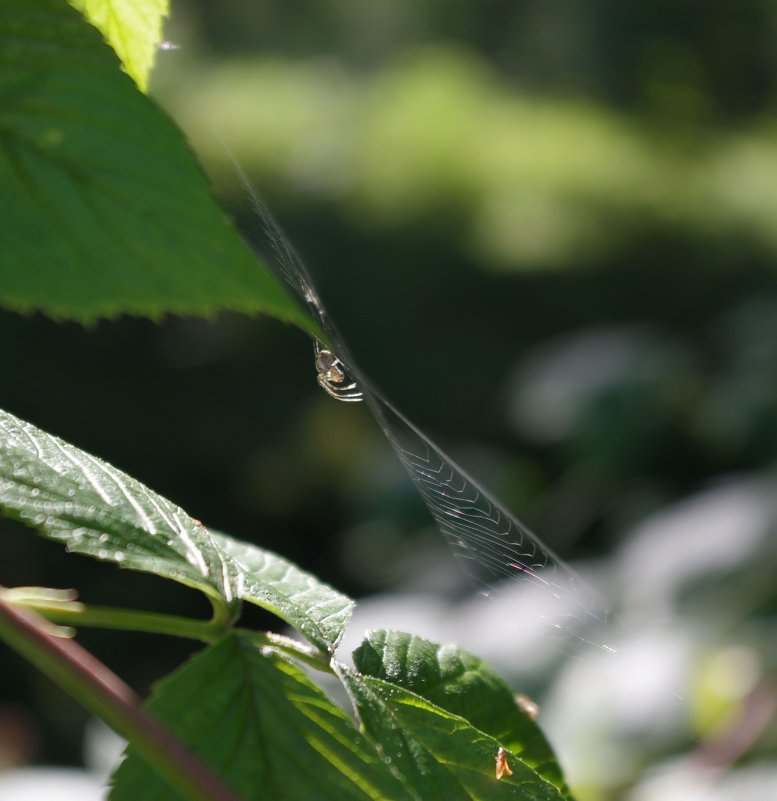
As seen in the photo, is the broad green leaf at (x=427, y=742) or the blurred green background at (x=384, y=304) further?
the blurred green background at (x=384, y=304)

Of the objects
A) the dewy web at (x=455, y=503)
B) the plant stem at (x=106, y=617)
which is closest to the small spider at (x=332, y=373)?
the dewy web at (x=455, y=503)

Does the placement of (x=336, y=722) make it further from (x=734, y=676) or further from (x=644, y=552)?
(x=644, y=552)

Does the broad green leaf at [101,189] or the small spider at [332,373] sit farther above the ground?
the broad green leaf at [101,189]

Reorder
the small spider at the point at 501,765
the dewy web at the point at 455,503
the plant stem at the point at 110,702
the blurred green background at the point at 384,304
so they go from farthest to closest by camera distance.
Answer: the blurred green background at the point at 384,304 → the dewy web at the point at 455,503 → the small spider at the point at 501,765 → the plant stem at the point at 110,702

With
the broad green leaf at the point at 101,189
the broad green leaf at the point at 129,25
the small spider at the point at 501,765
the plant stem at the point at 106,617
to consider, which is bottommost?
the small spider at the point at 501,765

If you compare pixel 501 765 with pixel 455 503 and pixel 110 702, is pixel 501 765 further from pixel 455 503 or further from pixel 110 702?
pixel 455 503

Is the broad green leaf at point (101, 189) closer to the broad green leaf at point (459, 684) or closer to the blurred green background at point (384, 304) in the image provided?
the broad green leaf at point (459, 684)

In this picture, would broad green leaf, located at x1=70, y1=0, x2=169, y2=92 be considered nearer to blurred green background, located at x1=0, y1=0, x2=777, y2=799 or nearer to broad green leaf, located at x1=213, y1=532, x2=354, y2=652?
broad green leaf, located at x1=213, y1=532, x2=354, y2=652

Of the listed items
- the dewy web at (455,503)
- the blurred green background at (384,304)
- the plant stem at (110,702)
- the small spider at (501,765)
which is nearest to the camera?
the plant stem at (110,702)
